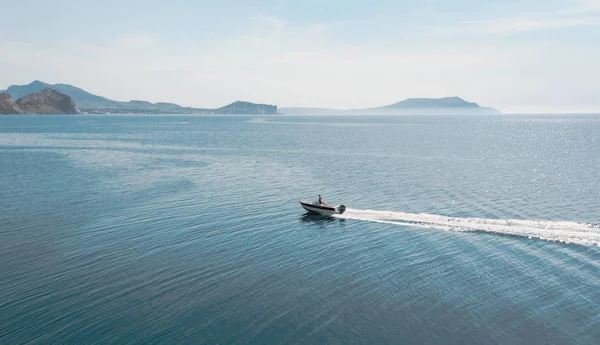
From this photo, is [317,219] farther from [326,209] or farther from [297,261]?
[297,261]

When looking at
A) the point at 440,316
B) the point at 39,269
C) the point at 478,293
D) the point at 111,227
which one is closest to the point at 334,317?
the point at 440,316

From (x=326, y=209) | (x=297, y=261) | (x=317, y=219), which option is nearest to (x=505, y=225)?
(x=326, y=209)

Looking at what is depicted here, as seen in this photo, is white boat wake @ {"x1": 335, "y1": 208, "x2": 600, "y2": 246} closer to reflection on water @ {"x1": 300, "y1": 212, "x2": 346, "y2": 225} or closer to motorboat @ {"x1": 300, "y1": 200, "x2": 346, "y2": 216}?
motorboat @ {"x1": 300, "y1": 200, "x2": 346, "y2": 216}

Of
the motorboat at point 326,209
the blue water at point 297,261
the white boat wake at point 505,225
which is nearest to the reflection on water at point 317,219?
the blue water at point 297,261

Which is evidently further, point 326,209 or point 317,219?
point 326,209

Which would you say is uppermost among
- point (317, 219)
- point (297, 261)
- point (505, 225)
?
point (505, 225)

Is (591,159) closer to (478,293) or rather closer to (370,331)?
(478,293)
